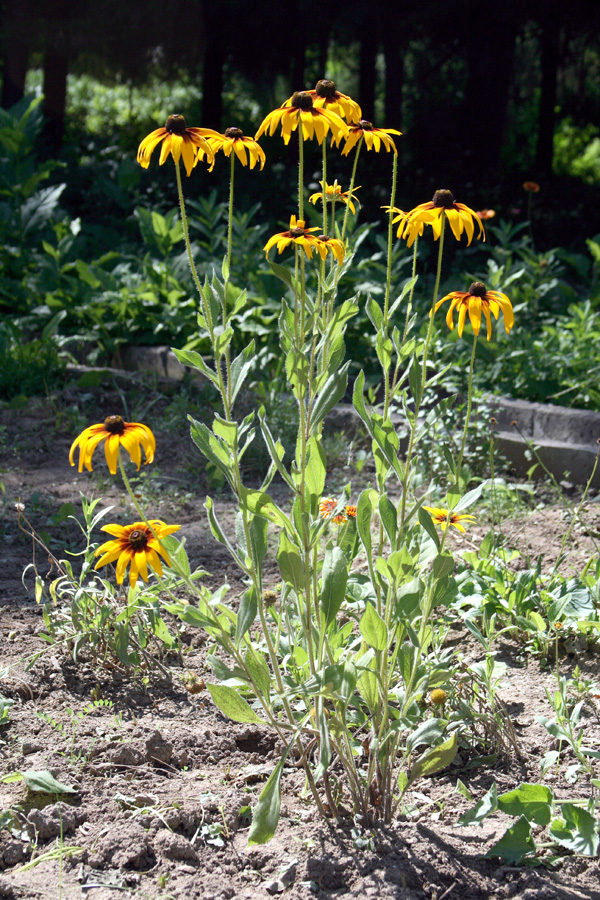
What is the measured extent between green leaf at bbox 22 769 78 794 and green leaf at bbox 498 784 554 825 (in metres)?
0.90

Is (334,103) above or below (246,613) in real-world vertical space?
above

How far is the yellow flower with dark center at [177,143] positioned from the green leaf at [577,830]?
4.53 feet

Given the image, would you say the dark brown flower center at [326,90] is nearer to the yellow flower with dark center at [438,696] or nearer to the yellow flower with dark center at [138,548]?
the yellow flower with dark center at [138,548]

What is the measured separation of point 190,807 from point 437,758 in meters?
0.53

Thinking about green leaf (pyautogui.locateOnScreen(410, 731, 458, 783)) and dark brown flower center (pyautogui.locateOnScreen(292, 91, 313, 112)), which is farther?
green leaf (pyautogui.locateOnScreen(410, 731, 458, 783))

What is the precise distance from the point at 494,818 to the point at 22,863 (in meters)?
0.97

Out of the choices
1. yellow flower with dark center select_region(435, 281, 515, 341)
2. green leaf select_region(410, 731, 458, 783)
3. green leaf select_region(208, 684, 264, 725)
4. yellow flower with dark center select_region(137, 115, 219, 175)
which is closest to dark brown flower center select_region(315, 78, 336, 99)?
yellow flower with dark center select_region(137, 115, 219, 175)

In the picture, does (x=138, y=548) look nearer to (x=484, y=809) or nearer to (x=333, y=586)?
(x=333, y=586)

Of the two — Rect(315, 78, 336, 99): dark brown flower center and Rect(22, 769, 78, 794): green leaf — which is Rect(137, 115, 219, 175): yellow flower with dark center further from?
Rect(22, 769, 78, 794): green leaf

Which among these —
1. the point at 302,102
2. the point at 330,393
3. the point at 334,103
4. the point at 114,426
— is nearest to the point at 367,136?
the point at 334,103

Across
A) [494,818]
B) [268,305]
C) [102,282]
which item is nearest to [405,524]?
[494,818]

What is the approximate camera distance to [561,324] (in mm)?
4516

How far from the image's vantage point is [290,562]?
1.48 m

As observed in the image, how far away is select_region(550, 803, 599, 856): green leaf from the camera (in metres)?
1.41
